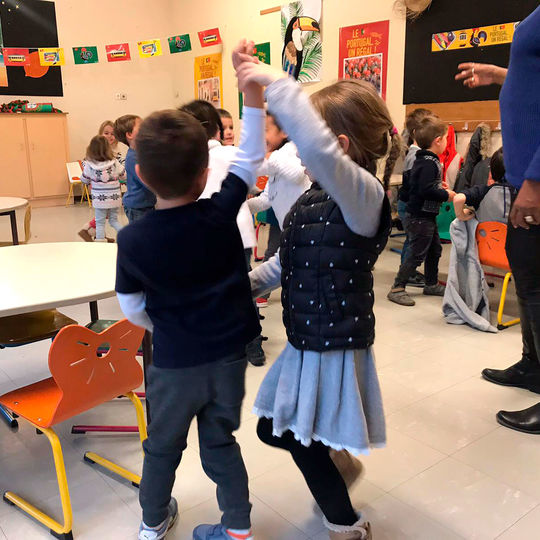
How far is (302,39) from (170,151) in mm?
6528

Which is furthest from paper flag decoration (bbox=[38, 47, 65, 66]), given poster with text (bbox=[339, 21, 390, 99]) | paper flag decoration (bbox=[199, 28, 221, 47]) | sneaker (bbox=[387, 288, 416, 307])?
sneaker (bbox=[387, 288, 416, 307])

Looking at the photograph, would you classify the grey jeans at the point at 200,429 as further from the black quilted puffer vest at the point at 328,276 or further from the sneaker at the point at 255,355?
the sneaker at the point at 255,355

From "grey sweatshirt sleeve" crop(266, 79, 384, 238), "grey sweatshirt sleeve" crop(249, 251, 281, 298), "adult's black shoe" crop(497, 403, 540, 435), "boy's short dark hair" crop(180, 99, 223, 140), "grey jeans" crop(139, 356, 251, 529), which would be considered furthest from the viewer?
"boy's short dark hair" crop(180, 99, 223, 140)

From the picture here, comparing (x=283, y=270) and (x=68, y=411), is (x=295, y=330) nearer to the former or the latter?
(x=283, y=270)

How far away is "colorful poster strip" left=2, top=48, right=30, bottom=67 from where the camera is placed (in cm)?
799

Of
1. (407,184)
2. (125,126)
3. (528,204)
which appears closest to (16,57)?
(125,126)

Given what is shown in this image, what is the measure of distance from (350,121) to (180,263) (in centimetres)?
47

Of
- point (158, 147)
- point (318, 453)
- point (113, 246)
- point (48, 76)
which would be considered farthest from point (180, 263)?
point (48, 76)

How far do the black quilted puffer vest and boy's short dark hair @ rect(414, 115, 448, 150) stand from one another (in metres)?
2.58

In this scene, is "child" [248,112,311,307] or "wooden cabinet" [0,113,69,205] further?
"wooden cabinet" [0,113,69,205]

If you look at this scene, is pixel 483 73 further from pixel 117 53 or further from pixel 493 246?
pixel 117 53

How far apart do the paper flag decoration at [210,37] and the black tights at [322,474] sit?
7714mm

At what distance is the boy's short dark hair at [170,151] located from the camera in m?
1.15

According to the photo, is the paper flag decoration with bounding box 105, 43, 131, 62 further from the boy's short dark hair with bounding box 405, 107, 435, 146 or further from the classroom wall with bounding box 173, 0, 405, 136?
the boy's short dark hair with bounding box 405, 107, 435, 146
